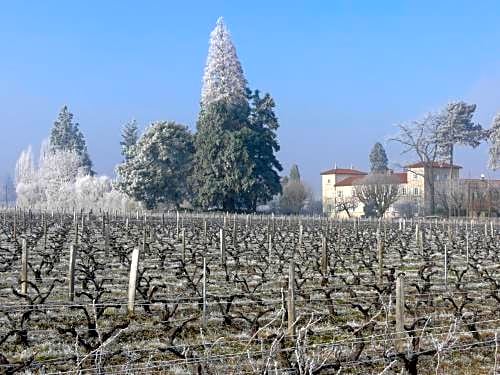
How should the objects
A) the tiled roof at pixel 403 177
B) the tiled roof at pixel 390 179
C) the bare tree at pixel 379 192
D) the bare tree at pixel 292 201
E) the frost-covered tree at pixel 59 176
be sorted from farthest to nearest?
the tiled roof at pixel 403 177 → the frost-covered tree at pixel 59 176 → the bare tree at pixel 292 201 → the tiled roof at pixel 390 179 → the bare tree at pixel 379 192

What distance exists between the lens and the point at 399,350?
662 cm

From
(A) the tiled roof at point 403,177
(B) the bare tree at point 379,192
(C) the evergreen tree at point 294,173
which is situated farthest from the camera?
(C) the evergreen tree at point 294,173

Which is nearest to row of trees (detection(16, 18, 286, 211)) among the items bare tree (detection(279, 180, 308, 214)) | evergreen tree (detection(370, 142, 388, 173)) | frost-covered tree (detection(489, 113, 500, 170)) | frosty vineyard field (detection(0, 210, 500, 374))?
bare tree (detection(279, 180, 308, 214))

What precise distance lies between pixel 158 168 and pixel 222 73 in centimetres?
960

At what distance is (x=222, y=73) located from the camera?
2019 inches

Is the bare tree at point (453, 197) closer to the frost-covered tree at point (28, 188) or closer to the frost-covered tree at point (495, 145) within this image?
the frost-covered tree at point (495, 145)

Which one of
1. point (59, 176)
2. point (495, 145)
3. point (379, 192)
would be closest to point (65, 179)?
point (59, 176)

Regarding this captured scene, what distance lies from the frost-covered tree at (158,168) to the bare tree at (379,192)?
15274 mm

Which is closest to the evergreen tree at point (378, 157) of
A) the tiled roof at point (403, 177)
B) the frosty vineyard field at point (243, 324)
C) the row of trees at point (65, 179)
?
the tiled roof at point (403, 177)

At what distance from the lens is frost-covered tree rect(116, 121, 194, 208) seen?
47219 mm

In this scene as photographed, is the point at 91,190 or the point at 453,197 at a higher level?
the point at 91,190

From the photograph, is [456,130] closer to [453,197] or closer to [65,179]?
[453,197]

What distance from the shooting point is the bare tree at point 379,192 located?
52.8 metres

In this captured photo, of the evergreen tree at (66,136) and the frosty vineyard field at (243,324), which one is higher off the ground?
the evergreen tree at (66,136)
